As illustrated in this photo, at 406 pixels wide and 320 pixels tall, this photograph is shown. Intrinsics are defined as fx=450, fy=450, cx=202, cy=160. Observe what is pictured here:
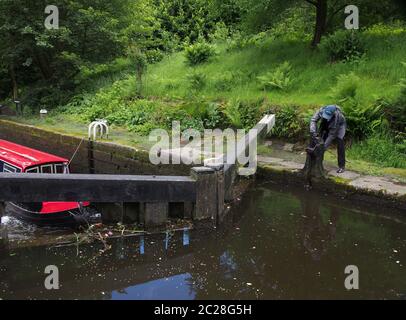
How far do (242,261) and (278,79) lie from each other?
8407 millimetres

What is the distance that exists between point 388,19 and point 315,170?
31.5 ft

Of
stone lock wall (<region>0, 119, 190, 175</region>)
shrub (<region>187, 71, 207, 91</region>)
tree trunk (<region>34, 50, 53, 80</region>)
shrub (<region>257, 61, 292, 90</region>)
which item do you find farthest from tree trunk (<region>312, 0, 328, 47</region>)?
tree trunk (<region>34, 50, 53, 80</region>)

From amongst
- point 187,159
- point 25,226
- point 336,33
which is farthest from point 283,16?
point 25,226

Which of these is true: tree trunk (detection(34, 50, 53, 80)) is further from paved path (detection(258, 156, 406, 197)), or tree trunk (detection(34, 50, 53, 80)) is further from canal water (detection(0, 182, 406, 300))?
canal water (detection(0, 182, 406, 300))

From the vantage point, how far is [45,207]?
9.09 meters

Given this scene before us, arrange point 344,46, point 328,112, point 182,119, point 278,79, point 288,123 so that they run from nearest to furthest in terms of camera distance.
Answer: point 328,112
point 288,123
point 278,79
point 182,119
point 344,46

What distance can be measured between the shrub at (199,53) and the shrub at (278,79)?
16.2 feet

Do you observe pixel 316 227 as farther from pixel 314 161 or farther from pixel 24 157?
pixel 24 157

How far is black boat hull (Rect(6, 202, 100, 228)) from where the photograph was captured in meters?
8.55

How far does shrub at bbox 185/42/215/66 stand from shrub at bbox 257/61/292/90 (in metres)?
4.92

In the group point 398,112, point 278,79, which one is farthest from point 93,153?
point 398,112

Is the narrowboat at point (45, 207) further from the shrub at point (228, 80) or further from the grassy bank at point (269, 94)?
the shrub at point (228, 80)
